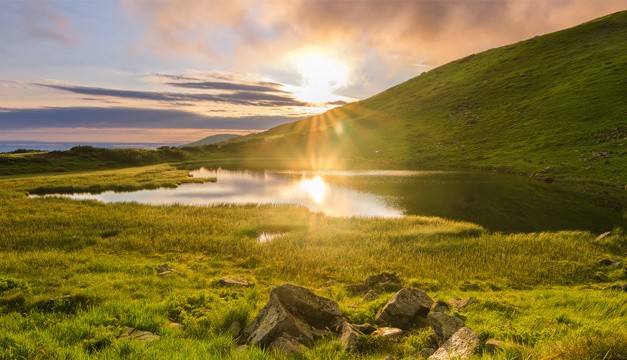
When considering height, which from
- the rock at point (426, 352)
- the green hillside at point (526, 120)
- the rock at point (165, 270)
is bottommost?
the rock at point (165, 270)

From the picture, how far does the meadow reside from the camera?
8727 millimetres

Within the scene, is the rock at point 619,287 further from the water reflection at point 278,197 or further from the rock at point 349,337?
the water reflection at point 278,197

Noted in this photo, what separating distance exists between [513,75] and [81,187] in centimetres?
18261

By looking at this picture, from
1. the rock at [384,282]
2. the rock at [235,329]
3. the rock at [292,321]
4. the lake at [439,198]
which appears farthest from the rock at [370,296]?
the lake at [439,198]

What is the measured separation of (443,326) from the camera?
367 inches

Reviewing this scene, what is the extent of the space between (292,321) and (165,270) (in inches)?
450

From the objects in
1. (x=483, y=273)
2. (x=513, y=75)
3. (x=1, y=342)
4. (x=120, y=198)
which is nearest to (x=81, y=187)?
(x=120, y=198)

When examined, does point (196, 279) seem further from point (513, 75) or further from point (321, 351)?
point (513, 75)

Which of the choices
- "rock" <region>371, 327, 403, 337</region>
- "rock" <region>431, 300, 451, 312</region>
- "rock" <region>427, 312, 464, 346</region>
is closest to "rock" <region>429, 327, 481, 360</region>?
"rock" <region>427, 312, 464, 346</region>

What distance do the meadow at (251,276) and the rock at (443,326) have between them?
601 millimetres

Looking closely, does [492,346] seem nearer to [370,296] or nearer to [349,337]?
[349,337]

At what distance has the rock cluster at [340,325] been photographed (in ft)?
27.2

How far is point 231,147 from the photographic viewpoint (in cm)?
19725

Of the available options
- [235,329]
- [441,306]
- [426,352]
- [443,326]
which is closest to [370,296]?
[441,306]
